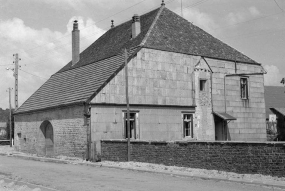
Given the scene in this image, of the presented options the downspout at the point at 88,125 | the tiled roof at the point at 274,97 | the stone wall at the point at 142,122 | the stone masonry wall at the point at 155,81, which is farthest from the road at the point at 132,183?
the tiled roof at the point at 274,97

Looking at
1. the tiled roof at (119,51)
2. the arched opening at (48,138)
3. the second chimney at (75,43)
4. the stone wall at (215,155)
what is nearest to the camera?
the stone wall at (215,155)

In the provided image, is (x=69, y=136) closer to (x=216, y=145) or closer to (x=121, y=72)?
(x=121, y=72)

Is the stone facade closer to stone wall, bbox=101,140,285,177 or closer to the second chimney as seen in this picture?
stone wall, bbox=101,140,285,177

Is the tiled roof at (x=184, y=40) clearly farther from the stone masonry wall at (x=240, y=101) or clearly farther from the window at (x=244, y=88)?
the window at (x=244, y=88)

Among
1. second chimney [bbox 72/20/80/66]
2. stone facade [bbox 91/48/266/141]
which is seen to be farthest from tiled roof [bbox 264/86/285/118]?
second chimney [bbox 72/20/80/66]

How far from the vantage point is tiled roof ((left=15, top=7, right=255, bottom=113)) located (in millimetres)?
24422

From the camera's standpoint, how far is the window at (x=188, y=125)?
85.8 ft

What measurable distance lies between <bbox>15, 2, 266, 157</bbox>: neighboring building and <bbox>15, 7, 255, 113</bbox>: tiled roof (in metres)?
0.09

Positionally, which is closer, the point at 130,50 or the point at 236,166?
the point at 236,166

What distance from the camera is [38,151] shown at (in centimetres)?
2797

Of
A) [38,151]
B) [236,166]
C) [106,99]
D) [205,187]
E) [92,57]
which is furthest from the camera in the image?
[92,57]

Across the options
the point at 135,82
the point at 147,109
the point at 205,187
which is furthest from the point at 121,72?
the point at 205,187

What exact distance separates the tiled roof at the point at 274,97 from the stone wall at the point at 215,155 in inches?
1616

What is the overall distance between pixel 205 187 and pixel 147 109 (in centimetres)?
1298
